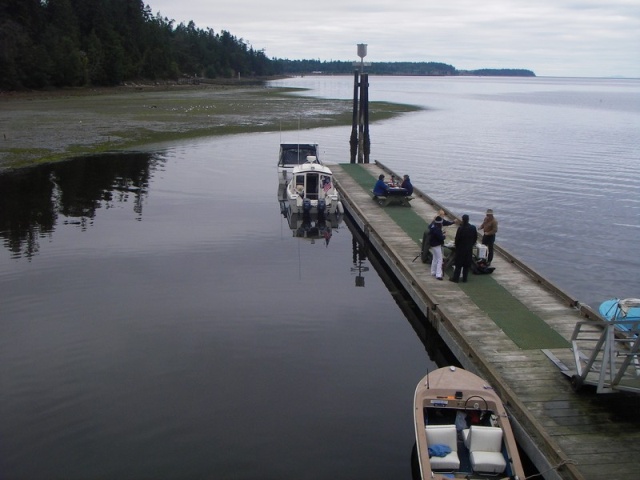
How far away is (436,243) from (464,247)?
3.12 ft

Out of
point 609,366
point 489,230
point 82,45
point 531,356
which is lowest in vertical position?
point 531,356

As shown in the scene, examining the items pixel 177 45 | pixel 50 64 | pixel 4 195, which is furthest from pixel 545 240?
pixel 177 45

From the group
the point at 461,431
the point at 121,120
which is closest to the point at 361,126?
the point at 461,431

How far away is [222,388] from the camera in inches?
479

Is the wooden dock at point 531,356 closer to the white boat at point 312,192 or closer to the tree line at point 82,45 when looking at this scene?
the white boat at point 312,192

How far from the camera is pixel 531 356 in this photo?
11570 millimetres

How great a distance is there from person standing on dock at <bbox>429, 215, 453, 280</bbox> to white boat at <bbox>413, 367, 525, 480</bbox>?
5.36m

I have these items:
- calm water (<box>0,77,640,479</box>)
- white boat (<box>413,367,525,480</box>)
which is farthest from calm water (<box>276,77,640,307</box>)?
white boat (<box>413,367,525,480</box>)

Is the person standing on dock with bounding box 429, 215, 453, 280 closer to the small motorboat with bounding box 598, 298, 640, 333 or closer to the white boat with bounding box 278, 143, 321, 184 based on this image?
the small motorboat with bounding box 598, 298, 640, 333

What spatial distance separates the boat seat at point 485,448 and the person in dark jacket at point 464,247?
6.12 meters

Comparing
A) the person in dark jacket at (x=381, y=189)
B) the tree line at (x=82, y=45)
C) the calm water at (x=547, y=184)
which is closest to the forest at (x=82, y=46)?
the tree line at (x=82, y=45)

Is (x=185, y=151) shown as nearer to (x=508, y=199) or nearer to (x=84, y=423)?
(x=508, y=199)

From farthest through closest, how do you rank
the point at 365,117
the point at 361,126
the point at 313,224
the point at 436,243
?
the point at 361,126 → the point at 365,117 → the point at 313,224 → the point at 436,243

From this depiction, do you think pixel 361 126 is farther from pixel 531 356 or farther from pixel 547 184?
pixel 531 356
